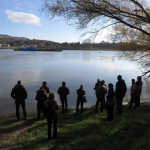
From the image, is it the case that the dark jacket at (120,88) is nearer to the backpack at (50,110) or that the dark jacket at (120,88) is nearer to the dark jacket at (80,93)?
the dark jacket at (80,93)

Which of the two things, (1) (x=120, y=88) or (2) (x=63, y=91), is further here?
(2) (x=63, y=91)

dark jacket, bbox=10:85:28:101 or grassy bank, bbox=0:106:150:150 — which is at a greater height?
dark jacket, bbox=10:85:28:101

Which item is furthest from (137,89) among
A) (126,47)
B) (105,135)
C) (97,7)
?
(126,47)

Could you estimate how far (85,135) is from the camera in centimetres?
475

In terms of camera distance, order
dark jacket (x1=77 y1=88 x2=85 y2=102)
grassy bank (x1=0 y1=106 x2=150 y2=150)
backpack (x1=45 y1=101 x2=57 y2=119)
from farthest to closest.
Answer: dark jacket (x1=77 y1=88 x2=85 y2=102) → backpack (x1=45 y1=101 x2=57 y2=119) → grassy bank (x1=0 y1=106 x2=150 y2=150)

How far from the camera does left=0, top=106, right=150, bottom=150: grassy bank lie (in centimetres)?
399

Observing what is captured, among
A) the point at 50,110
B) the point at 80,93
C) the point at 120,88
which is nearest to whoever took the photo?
the point at 50,110

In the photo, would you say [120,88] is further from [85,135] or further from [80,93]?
[85,135]

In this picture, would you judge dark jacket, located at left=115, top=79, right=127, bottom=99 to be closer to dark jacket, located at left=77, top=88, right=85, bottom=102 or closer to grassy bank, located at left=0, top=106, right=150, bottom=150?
grassy bank, located at left=0, top=106, right=150, bottom=150

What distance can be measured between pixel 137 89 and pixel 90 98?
4699 millimetres

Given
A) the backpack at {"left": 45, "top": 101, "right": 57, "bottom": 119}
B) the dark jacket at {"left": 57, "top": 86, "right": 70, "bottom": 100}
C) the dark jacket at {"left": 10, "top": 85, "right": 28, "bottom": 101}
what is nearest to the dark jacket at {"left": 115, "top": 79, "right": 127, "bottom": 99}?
the dark jacket at {"left": 57, "top": 86, "right": 70, "bottom": 100}

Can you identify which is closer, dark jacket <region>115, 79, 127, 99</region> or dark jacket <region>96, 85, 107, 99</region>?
dark jacket <region>115, 79, 127, 99</region>

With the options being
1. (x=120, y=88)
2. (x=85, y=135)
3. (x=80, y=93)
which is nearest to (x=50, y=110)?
(x=85, y=135)

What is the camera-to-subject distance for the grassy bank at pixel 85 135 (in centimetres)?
399
